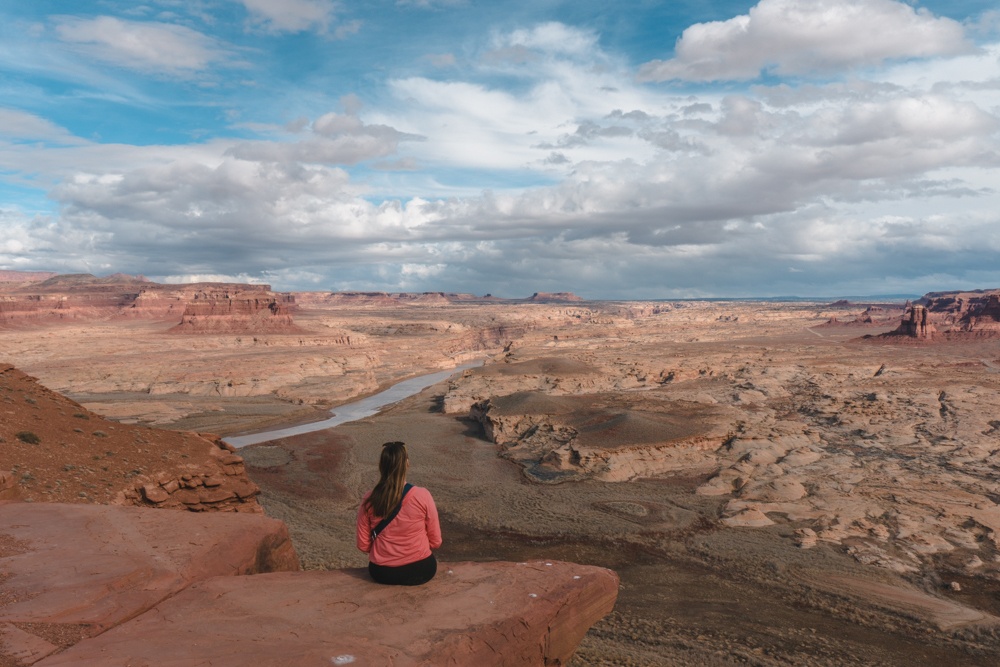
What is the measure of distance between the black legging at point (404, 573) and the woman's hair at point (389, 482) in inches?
28.6

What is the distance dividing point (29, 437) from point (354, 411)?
43803 millimetres

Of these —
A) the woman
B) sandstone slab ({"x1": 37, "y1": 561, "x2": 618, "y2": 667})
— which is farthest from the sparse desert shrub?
the woman

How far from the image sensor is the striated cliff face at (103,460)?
14.2 m

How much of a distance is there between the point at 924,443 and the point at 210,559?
34455 millimetres

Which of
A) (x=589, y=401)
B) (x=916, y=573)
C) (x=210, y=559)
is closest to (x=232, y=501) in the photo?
(x=210, y=559)

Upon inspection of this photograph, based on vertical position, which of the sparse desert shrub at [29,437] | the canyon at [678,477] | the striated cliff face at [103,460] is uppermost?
the sparse desert shrub at [29,437]

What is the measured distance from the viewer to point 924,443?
31438mm

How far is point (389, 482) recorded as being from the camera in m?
7.33

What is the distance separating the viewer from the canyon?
15016 millimetres

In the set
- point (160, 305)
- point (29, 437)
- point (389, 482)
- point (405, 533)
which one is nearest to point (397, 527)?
point (405, 533)

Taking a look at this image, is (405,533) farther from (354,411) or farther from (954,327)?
(954,327)

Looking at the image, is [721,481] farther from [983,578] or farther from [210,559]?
[210,559]

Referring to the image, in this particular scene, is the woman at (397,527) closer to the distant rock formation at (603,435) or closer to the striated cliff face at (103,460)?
the striated cliff face at (103,460)

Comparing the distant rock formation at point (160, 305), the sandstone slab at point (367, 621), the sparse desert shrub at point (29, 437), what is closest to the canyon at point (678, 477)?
the sparse desert shrub at point (29, 437)
